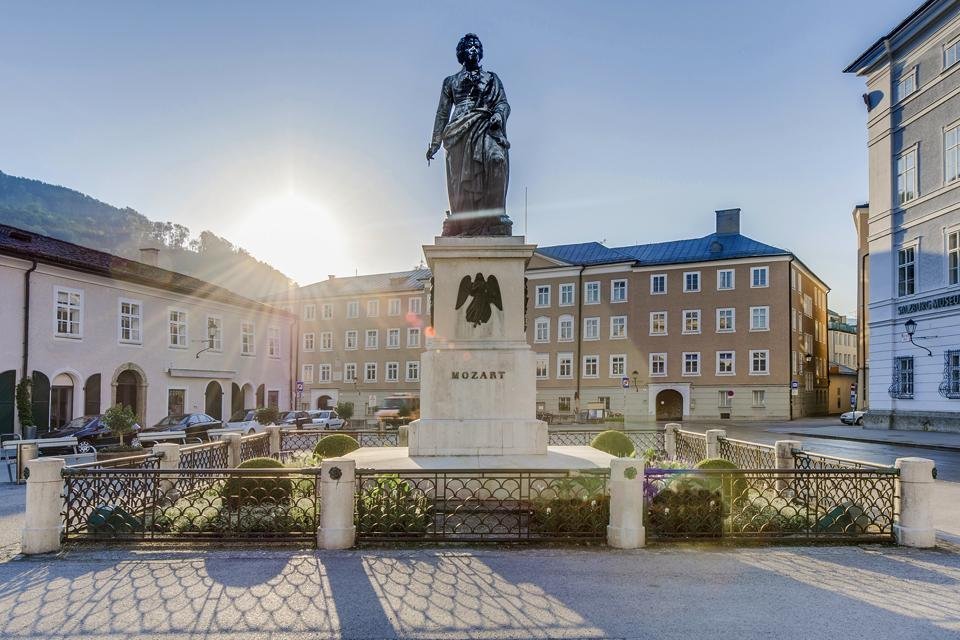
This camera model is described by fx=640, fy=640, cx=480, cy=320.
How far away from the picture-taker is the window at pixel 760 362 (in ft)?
155

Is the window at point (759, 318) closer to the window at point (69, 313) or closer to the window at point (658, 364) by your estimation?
the window at point (658, 364)

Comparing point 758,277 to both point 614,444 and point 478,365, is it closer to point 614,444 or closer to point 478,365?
point 614,444

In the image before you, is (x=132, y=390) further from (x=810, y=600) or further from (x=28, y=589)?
(x=810, y=600)

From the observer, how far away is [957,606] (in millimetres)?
5824

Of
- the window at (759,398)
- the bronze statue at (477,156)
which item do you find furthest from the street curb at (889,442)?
the bronze statue at (477,156)

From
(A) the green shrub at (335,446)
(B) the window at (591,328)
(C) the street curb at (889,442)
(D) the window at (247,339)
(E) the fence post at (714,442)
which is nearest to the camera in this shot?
(A) the green shrub at (335,446)

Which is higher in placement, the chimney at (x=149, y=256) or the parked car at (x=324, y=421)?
the chimney at (x=149, y=256)

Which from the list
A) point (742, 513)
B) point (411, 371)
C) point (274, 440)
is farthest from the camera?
point (411, 371)

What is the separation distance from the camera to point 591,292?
53969 mm

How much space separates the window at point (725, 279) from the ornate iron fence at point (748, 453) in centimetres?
3724

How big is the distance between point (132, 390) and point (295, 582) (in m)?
28.9

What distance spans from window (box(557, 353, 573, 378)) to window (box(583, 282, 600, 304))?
483 cm

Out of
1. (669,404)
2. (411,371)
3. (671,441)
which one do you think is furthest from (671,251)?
(671,441)

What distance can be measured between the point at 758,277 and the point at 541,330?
17.7 m
